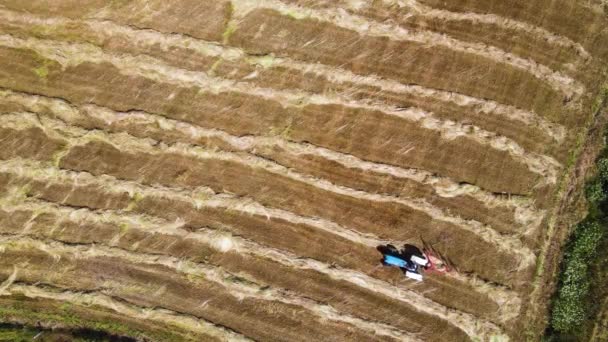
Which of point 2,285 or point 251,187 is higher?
point 251,187

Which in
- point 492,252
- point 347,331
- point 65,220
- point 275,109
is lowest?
point 347,331

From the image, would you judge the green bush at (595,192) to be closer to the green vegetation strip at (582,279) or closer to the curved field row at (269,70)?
the green vegetation strip at (582,279)

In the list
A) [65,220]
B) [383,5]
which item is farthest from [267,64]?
[65,220]

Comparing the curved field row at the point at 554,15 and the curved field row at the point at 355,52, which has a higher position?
the curved field row at the point at 554,15

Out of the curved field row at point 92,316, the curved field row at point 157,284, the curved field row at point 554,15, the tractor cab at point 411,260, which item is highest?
the curved field row at point 554,15

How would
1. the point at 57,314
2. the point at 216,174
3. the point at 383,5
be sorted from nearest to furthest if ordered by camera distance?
the point at 57,314 → the point at 216,174 → the point at 383,5

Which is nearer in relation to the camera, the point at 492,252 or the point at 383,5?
the point at 492,252

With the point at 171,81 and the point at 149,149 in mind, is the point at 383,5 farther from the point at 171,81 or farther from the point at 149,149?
the point at 149,149

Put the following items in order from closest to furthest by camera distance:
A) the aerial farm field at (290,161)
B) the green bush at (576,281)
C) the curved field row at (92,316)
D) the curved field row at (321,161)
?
A: the curved field row at (92,316), the aerial farm field at (290,161), the green bush at (576,281), the curved field row at (321,161)

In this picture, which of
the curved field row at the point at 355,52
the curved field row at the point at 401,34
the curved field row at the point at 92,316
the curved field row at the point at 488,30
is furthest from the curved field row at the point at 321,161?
the curved field row at the point at 92,316
